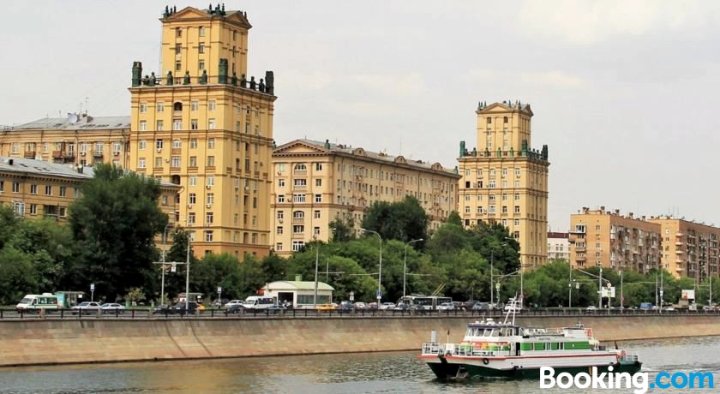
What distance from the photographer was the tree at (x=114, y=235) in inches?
5472

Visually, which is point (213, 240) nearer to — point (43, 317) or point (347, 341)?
point (347, 341)

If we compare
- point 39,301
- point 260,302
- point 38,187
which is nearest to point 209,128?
point 38,187

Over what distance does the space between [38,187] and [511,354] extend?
2862 inches

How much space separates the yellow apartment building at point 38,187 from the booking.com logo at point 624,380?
6760cm

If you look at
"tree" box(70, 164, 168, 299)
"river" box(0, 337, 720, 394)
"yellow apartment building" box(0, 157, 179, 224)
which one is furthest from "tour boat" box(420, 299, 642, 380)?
"yellow apartment building" box(0, 157, 179, 224)

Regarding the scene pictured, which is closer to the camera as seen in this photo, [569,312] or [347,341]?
[347,341]

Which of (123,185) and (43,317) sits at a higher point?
(123,185)

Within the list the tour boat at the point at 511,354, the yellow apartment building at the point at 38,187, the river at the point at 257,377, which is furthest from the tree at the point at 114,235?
the tour boat at the point at 511,354

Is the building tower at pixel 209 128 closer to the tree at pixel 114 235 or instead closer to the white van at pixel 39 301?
the tree at pixel 114 235

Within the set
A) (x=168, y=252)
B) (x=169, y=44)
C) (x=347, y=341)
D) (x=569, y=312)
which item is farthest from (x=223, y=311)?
(x=169, y=44)

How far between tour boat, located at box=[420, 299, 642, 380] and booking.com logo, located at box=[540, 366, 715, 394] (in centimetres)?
76

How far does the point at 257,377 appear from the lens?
315ft

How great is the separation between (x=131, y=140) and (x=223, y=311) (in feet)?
235

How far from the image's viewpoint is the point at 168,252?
518 feet
